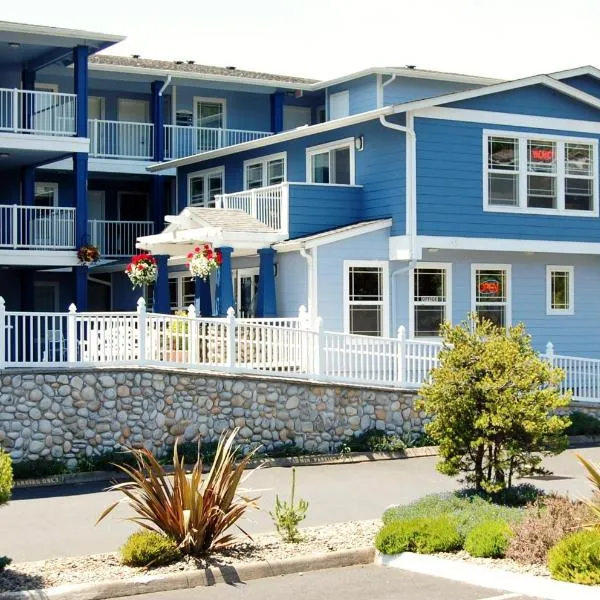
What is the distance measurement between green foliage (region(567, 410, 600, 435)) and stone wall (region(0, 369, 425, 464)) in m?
3.17

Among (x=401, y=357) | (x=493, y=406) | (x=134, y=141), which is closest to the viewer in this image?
(x=493, y=406)

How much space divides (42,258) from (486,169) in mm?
10689

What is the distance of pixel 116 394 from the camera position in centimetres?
1912

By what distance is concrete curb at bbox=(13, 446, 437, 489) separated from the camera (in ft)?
59.3

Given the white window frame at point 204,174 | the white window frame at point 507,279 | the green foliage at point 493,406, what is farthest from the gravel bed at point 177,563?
the white window frame at point 204,174

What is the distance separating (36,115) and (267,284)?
8708 millimetres

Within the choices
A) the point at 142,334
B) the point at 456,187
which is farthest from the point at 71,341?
the point at 456,187

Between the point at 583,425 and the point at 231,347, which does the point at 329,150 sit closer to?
the point at 231,347

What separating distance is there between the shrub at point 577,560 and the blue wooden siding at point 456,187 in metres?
14.5

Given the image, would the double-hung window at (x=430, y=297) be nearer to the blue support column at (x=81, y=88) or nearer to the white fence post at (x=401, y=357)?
the white fence post at (x=401, y=357)

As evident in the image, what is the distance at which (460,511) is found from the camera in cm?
1271

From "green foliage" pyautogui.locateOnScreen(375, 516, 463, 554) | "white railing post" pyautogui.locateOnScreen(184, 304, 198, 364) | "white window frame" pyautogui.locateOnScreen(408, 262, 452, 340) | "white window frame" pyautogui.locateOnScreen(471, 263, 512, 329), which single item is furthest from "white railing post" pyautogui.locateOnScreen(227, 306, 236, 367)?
"green foliage" pyautogui.locateOnScreen(375, 516, 463, 554)

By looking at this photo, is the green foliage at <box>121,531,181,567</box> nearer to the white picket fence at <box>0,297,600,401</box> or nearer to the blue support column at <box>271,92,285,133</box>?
the white picket fence at <box>0,297,600,401</box>

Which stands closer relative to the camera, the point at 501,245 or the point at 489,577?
the point at 489,577
